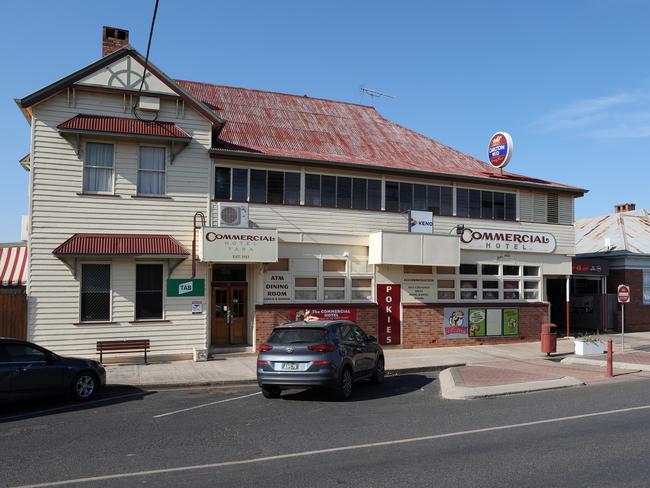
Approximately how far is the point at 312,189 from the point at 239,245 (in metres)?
3.67

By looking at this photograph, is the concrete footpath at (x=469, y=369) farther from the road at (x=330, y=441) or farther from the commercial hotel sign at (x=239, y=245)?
the commercial hotel sign at (x=239, y=245)

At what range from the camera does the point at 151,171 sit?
17984 millimetres

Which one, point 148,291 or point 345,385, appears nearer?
point 345,385

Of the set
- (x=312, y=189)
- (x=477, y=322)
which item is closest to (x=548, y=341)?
(x=477, y=322)

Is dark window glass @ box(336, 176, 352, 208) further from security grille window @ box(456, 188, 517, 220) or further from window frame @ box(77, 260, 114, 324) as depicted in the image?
window frame @ box(77, 260, 114, 324)

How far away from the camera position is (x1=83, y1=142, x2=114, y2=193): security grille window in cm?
1738

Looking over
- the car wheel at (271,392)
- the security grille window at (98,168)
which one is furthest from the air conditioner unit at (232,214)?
the car wheel at (271,392)

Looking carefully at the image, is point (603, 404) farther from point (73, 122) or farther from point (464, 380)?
point (73, 122)

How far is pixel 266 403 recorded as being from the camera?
11.6 m

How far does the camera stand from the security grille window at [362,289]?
20516 mm

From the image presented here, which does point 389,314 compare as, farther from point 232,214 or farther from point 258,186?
point 232,214

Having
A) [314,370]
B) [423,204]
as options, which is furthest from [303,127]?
[314,370]

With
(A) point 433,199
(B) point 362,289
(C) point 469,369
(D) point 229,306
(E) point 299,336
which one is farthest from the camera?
(A) point 433,199

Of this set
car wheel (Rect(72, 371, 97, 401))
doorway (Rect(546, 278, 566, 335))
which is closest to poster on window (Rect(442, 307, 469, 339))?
doorway (Rect(546, 278, 566, 335))
